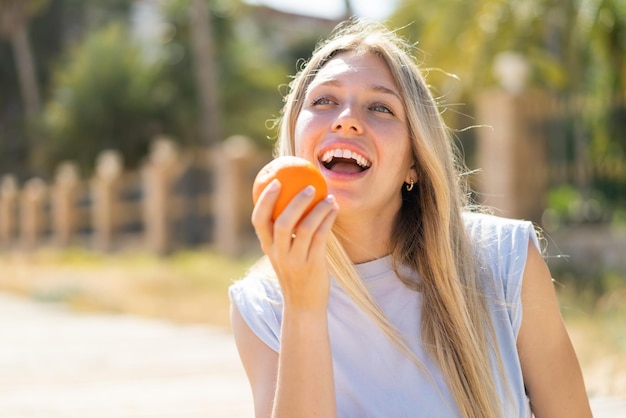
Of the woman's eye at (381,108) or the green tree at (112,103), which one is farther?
the green tree at (112,103)

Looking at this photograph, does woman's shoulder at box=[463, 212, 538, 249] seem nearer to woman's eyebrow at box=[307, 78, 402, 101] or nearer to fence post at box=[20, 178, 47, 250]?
woman's eyebrow at box=[307, 78, 402, 101]

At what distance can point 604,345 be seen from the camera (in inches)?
258

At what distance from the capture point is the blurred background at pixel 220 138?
35.9 feet

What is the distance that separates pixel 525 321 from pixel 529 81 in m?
9.61

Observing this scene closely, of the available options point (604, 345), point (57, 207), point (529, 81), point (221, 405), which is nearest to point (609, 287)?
point (604, 345)

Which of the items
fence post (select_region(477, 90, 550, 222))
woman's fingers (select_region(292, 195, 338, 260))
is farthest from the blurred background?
woman's fingers (select_region(292, 195, 338, 260))

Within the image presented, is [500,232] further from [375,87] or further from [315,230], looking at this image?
[315,230]

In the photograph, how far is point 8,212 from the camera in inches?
1077

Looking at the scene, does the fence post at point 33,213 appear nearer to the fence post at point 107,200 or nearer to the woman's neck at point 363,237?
the fence post at point 107,200

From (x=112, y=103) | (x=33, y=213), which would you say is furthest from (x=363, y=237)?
(x=33, y=213)

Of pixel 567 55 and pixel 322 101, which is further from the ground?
pixel 567 55

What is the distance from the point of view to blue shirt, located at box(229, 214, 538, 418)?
274 centimetres

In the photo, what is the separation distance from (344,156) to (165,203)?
51.1 feet

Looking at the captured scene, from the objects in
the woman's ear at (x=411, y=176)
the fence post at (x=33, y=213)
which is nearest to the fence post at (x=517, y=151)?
the woman's ear at (x=411, y=176)
